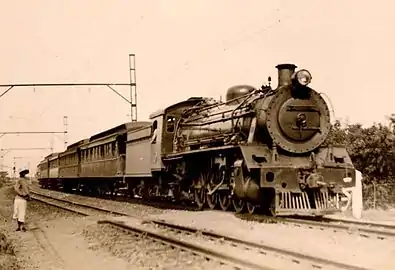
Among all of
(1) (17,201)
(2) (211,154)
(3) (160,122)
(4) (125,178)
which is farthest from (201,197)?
(4) (125,178)

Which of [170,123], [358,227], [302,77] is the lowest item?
[358,227]

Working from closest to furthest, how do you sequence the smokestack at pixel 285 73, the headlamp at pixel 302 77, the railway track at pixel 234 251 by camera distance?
the railway track at pixel 234 251 < the headlamp at pixel 302 77 < the smokestack at pixel 285 73

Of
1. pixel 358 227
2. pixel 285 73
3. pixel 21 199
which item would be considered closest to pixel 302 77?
pixel 285 73

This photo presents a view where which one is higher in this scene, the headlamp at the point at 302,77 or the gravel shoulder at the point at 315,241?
the headlamp at the point at 302,77

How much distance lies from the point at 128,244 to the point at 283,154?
487 centimetres

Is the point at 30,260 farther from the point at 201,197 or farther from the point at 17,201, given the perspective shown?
the point at 201,197

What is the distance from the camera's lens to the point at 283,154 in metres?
14.0

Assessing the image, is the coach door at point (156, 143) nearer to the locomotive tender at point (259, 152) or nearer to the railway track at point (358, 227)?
the locomotive tender at point (259, 152)

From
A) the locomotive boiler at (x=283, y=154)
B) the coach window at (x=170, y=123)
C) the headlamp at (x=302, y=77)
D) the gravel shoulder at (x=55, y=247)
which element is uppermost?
the headlamp at (x=302, y=77)

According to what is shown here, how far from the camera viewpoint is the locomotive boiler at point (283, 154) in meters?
13.3

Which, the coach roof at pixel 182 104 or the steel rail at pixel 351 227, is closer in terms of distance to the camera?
the steel rail at pixel 351 227

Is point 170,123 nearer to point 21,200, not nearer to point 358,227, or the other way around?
point 21,200

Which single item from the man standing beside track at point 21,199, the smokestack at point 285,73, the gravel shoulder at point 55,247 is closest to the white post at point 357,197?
the smokestack at point 285,73

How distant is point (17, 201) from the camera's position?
14172mm
